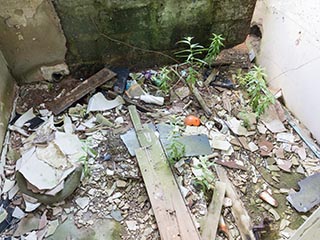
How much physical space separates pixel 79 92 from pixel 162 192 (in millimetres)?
1169

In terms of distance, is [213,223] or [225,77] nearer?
[213,223]

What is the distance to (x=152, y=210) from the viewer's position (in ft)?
6.77

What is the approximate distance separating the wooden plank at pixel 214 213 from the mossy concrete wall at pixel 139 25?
1.37 metres

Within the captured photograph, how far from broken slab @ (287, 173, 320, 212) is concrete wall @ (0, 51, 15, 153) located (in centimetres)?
215

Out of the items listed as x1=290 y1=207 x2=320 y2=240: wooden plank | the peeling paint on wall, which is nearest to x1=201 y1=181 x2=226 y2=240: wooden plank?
x1=290 y1=207 x2=320 y2=240: wooden plank

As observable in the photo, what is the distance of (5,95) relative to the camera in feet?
8.45

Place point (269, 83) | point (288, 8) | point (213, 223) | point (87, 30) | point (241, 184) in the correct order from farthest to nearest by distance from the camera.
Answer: point (269, 83) → point (87, 30) → point (288, 8) → point (241, 184) → point (213, 223)

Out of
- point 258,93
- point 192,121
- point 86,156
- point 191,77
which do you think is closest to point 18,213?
point 86,156

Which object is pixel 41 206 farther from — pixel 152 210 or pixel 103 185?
pixel 152 210

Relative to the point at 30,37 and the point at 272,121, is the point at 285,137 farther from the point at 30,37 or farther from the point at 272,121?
the point at 30,37

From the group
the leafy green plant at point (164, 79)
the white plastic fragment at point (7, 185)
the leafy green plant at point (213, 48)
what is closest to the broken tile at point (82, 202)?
the white plastic fragment at point (7, 185)

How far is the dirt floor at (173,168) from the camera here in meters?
2.05

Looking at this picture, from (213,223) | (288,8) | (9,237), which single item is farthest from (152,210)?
(288,8)

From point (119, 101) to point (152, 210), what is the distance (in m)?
1.01
